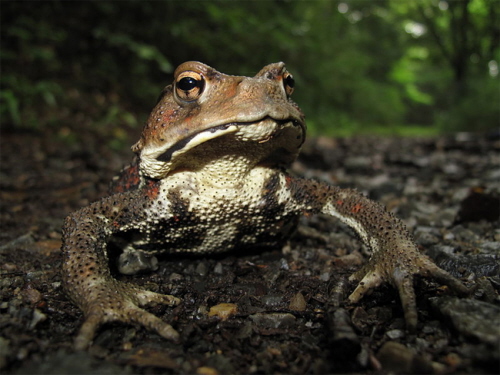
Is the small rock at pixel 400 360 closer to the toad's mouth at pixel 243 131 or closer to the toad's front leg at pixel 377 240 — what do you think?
the toad's front leg at pixel 377 240

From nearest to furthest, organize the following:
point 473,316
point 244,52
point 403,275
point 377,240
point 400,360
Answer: point 400,360 < point 473,316 < point 403,275 < point 377,240 < point 244,52

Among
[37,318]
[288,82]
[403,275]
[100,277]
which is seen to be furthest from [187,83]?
[403,275]

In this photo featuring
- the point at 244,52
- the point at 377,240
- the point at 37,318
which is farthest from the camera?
the point at 244,52

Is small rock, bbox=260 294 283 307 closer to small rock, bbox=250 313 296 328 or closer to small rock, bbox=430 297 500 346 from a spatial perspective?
small rock, bbox=250 313 296 328

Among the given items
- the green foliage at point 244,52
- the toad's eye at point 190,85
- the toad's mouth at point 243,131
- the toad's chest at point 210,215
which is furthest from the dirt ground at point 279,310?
the green foliage at point 244,52

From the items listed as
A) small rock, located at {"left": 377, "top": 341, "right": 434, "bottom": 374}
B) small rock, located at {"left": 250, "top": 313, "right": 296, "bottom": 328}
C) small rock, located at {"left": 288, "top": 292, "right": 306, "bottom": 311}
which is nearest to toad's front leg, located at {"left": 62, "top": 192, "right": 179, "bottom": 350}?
small rock, located at {"left": 250, "top": 313, "right": 296, "bottom": 328}

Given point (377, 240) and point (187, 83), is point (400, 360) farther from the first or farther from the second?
point (187, 83)
